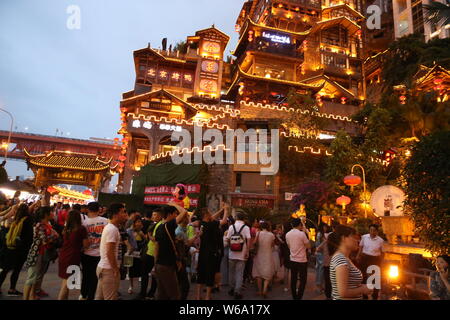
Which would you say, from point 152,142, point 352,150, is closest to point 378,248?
point 352,150

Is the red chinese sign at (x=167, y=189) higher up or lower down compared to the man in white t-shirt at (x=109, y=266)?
higher up

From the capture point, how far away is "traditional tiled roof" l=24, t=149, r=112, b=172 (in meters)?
22.4

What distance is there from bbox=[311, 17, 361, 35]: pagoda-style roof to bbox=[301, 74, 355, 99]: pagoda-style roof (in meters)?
8.33

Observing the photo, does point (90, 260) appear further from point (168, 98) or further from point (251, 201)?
point (168, 98)

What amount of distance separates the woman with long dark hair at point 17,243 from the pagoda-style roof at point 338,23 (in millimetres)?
39735

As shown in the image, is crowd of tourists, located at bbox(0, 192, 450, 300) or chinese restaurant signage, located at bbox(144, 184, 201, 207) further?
chinese restaurant signage, located at bbox(144, 184, 201, 207)

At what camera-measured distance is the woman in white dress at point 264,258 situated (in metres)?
7.32

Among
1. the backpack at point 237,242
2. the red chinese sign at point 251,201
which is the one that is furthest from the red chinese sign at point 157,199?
the backpack at point 237,242

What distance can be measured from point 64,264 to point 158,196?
16972 mm

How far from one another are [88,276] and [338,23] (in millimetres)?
43054

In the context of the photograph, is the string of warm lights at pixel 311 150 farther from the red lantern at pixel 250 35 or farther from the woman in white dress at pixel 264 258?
the red lantern at pixel 250 35

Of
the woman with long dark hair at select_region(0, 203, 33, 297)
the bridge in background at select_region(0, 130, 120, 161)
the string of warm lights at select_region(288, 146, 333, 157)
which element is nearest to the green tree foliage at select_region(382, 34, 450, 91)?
the string of warm lights at select_region(288, 146, 333, 157)

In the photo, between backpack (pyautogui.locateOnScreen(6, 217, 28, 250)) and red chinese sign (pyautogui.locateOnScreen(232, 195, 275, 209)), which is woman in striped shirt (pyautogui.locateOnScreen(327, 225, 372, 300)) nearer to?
backpack (pyautogui.locateOnScreen(6, 217, 28, 250))
